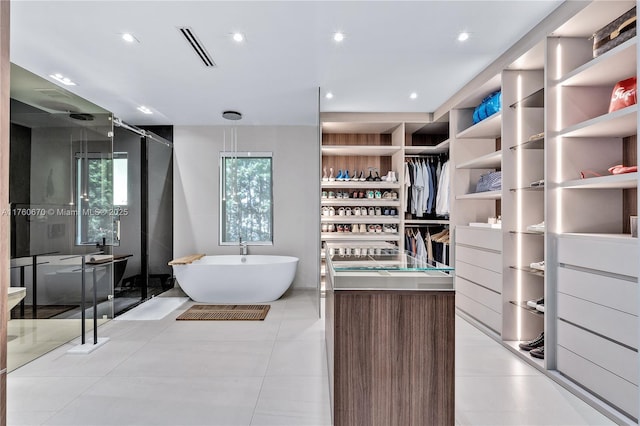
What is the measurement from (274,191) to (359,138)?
1531mm

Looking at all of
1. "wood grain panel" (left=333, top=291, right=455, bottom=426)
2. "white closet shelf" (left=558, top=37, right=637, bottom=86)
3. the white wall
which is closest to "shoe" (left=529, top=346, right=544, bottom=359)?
"wood grain panel" (left=333, top=291, right=455, bottom=426)

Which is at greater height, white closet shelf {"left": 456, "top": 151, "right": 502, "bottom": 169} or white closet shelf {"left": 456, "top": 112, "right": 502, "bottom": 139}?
white closet shelf {"left": 456, "top": 112, "right": 502, "bottom": 139}

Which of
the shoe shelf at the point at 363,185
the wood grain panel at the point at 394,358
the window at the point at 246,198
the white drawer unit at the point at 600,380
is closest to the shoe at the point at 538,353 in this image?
the white drawer unit at the point at 600,380

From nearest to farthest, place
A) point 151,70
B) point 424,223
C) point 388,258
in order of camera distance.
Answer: point 388,258 < point 151,70 < point 424,223

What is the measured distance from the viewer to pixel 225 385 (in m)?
2.39

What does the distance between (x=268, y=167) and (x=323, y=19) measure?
328 centimetres

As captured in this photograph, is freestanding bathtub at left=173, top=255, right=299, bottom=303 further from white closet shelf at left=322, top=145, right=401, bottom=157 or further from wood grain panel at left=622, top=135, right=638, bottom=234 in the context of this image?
wood grain panel at left=622, top=135, right=638, bottom=234

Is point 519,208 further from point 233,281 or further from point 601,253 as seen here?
point 233,281

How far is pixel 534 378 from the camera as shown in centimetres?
248

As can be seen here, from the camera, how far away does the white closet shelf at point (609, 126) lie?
6.60 ft

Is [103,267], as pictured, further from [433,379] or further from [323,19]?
[433,379]

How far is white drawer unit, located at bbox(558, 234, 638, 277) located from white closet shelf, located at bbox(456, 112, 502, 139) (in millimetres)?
1409

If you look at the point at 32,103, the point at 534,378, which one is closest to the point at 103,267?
the point at 32,103

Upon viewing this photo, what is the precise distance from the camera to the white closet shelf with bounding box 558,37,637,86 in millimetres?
2017
